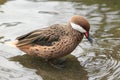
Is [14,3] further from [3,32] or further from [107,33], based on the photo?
[107,33]

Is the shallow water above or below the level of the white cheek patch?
below

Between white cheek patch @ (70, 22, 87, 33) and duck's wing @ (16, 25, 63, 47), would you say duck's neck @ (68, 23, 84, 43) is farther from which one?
duck's wing @ (16, 25, 63, 47)

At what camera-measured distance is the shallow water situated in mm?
6078

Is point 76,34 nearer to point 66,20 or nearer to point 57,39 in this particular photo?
point 57,39

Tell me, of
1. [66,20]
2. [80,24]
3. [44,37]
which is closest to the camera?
[80,24]

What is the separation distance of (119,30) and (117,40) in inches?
18.2

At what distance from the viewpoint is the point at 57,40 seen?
20.1 ft

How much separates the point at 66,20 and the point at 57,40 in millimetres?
1990

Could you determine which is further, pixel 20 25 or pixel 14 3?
pixel 14 3

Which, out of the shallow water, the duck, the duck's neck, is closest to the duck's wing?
the duck

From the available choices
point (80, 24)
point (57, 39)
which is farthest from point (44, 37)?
point (80, 24)

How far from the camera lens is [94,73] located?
6.04 metres

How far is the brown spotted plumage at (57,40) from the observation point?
19.9ft

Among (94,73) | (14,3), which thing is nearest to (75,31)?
(94,73)
